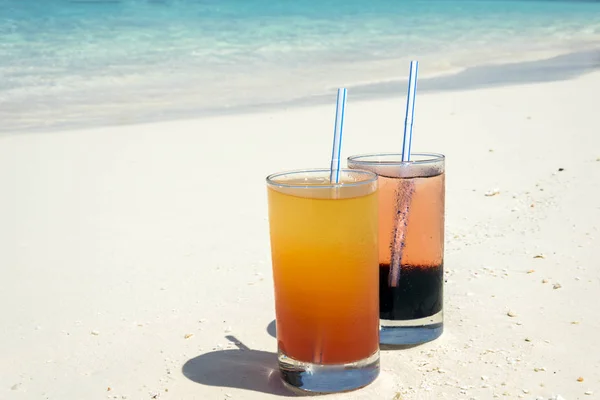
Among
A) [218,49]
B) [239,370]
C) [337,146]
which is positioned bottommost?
[239,370]

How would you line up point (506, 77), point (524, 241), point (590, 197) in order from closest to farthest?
point (524, 241), point (590, 197), point (506, 77)

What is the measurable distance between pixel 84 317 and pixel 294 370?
2.66 ft

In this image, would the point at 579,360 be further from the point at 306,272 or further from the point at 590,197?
the point at 590,197

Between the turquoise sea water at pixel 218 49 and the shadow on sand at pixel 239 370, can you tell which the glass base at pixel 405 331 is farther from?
the turquoise sea water at pixel 218 49

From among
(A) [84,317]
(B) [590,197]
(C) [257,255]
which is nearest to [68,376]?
(A) [84,317]

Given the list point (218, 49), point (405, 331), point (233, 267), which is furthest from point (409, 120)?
point (218, 49)

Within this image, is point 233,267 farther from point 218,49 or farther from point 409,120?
point 218,49

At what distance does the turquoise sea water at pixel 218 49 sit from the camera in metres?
7.70

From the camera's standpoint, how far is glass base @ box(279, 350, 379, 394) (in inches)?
68.7

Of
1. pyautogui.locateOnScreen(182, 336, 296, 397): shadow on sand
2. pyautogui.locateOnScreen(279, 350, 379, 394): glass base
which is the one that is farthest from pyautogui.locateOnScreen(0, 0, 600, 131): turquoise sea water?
pyautogui.locateOnScreen(279, 350, 379, 394): glass base

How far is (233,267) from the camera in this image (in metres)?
2.66

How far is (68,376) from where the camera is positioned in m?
1.95

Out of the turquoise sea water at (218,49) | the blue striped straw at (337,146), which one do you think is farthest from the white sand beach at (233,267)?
the turquoise sea water at (218,49)

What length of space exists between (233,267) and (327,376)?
0.97 m
